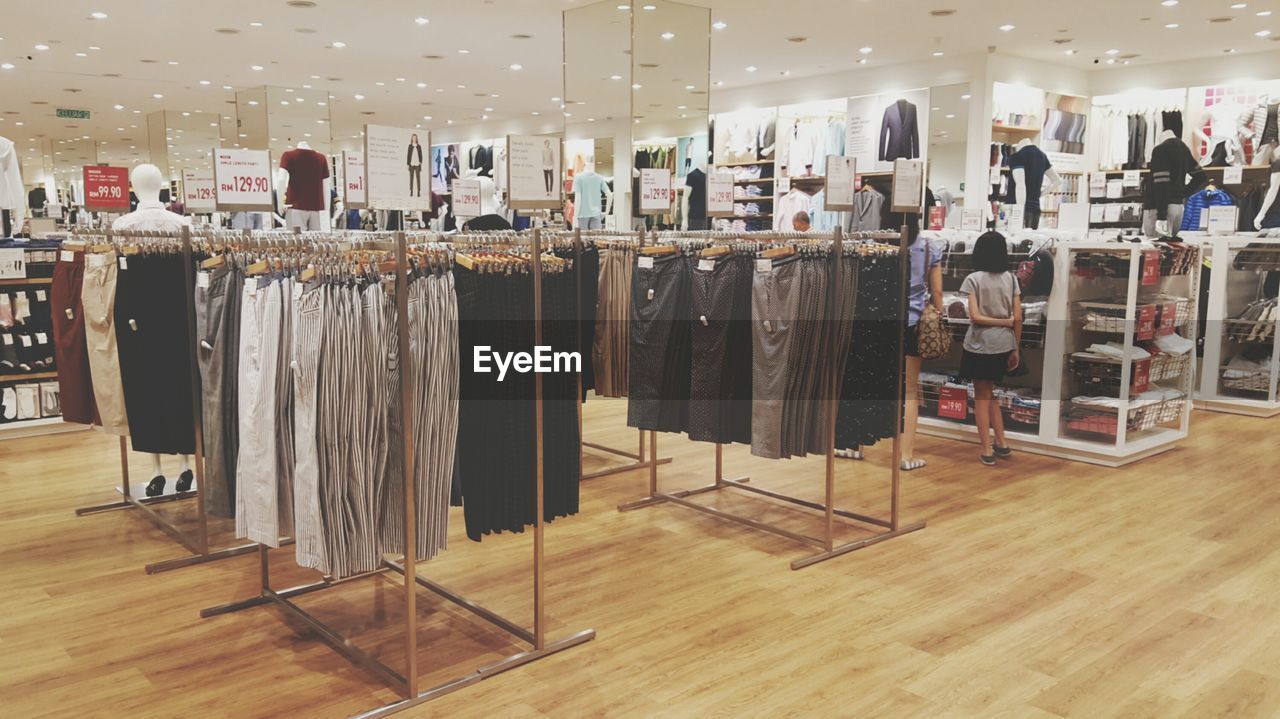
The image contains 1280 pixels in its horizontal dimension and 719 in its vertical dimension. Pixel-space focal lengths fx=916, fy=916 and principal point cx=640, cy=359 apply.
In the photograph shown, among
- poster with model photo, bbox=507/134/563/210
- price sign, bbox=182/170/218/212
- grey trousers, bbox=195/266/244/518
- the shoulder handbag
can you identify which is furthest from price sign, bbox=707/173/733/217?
grey trousers, bbox=195/266/244/518

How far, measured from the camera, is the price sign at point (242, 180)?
478cm

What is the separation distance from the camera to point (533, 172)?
5523 mm

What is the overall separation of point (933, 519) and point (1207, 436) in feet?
11.6

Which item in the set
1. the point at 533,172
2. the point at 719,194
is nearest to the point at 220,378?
the point at 533,172

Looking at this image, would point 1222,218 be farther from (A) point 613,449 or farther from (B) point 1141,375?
(A) point 613,449

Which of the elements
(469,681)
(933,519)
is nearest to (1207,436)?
(933,519)

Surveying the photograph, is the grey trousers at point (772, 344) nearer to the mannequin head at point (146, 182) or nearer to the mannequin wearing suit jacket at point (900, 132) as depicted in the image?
the mannequin head at point (146, 182)

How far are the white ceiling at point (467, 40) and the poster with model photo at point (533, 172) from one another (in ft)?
14.0

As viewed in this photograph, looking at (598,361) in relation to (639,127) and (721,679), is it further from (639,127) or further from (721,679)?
(639,127)

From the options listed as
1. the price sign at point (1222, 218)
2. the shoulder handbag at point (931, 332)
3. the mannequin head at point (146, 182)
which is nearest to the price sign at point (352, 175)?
the mannequin head at point (146, 182)

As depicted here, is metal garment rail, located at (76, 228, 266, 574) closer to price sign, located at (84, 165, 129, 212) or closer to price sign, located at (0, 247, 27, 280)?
price sign, located at (0, 247, 27, 280)

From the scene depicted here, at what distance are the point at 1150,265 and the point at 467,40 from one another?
832cm

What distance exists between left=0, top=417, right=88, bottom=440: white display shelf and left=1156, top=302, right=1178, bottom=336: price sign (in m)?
7.62

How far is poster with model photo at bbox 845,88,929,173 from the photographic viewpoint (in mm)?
12344
